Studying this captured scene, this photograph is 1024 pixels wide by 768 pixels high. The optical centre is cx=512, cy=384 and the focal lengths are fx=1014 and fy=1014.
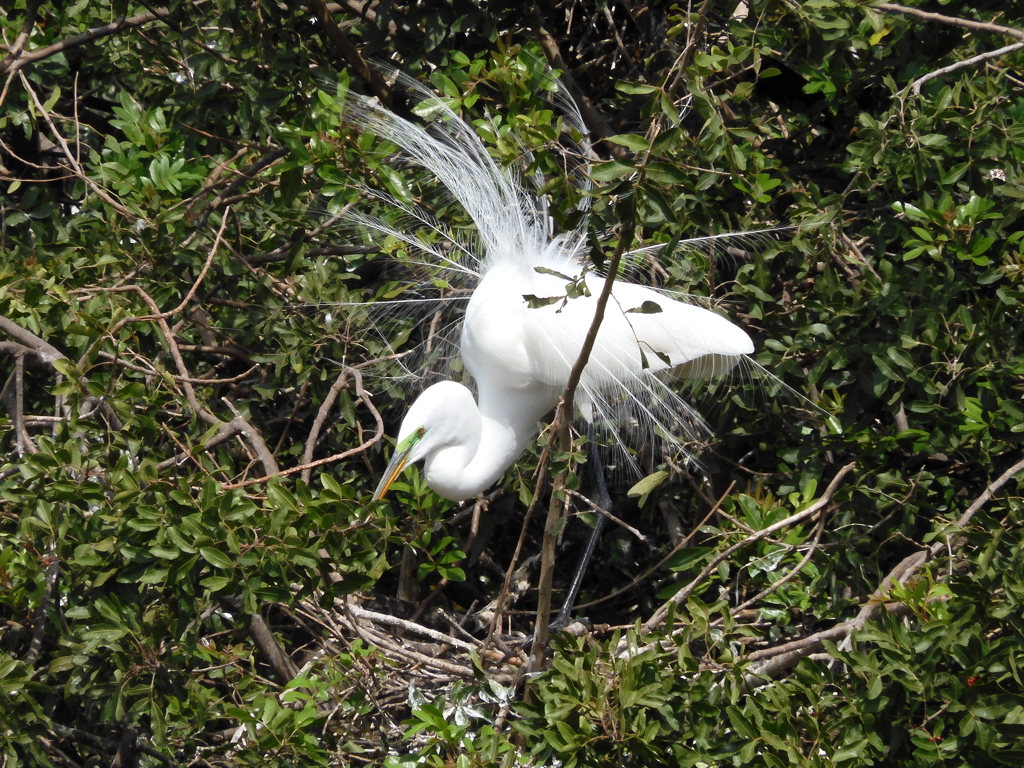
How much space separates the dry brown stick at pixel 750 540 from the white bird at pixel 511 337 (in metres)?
0.53

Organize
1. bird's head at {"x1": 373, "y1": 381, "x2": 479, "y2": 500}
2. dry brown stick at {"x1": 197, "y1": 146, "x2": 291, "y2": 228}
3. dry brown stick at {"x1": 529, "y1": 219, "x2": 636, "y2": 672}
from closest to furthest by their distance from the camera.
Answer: dry brown stick at {"x1": 529, "y1": 219, "x2": 636, "y2": 672}
bird's head at {"x1": 373, "y1": 381, "x2": 479, "y2": 500}
dry brown stick at {"x1": 197, "y1": 146, "x2": 291, "y2": 228}

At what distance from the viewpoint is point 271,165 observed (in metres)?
2.97

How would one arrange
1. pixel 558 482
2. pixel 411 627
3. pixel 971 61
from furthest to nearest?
pixel 411 627 < pixel 558 482 < pixel 971 61

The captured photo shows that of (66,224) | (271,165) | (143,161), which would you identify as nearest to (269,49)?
(271,165)

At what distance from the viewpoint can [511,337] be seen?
Result: 3.14 metres

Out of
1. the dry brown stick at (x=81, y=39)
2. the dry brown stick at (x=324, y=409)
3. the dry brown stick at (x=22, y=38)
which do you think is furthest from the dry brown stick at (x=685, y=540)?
the dry brown stick at (x=22, y=38)

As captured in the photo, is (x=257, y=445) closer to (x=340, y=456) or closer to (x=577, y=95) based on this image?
(x=340, y=456)

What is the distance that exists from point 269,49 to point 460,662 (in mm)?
1767

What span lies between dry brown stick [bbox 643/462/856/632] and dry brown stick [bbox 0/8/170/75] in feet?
7.15

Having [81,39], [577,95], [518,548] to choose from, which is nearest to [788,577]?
[518,548]

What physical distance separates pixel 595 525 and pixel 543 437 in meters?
0.94

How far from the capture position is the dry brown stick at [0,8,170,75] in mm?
2773

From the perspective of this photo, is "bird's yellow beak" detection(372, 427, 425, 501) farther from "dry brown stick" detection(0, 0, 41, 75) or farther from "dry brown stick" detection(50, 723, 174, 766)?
"dry brown stick" detection(0, 0, 41, 75)

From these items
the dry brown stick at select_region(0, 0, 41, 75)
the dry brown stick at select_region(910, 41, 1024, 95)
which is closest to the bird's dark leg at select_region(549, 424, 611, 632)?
the dry brown stick at select_region(910, 41, 1024, 95)
